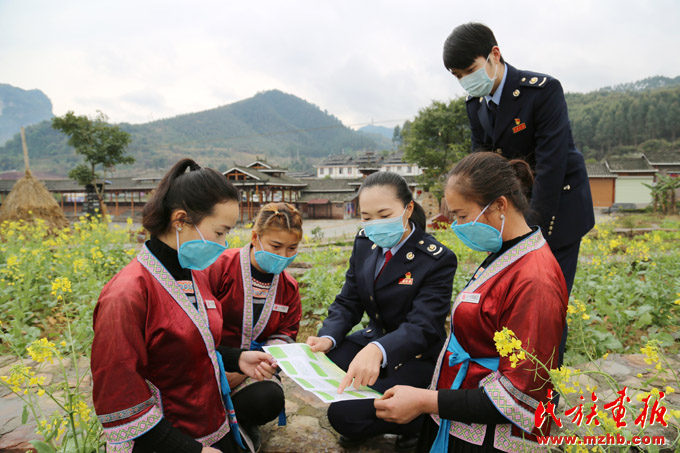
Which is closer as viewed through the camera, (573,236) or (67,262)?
(573,236)

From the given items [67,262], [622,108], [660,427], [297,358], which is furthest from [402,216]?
[622,108]

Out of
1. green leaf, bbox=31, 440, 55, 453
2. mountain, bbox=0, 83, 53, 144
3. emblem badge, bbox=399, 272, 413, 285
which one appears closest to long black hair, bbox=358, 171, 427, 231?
emblem badge, bbox=399, 272, 413, 285

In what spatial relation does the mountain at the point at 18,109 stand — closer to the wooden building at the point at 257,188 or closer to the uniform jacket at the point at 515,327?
the wooden building at the point at 257,188

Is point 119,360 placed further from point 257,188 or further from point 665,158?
point 665,158

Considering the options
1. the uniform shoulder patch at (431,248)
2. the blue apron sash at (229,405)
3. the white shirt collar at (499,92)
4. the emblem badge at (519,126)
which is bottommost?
the blue apron sash at (229,405)

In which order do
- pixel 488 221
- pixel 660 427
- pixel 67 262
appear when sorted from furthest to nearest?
pixel 67 262, pixel 660 427, pixel 488 221

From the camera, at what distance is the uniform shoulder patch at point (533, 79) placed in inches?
83.3

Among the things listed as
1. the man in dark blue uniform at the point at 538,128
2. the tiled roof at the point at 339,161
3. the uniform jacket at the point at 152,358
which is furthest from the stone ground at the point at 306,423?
the tiled roof at the point at 339,161

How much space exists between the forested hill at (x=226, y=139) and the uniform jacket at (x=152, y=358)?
54.3 meters

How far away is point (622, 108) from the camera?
173ft

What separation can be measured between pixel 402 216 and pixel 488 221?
0.65m

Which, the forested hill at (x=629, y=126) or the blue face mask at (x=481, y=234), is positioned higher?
the forested hill at (x=629, y=126)

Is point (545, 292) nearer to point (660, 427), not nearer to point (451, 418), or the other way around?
point (451, 418)

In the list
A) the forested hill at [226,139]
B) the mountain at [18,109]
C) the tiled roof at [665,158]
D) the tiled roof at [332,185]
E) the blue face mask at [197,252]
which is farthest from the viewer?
the mountain at [18,109]
